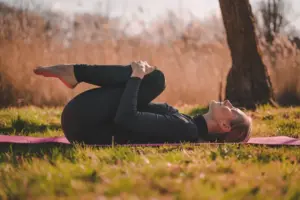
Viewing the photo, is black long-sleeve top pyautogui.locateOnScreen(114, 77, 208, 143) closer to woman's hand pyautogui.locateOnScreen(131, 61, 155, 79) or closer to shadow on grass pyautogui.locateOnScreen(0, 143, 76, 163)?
woman's hand pyautogui.locateOnScreen(131, 61, 155, 79)

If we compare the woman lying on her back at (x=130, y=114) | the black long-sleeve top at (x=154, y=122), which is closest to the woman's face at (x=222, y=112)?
the woman lying on her back at (x=130, y=114)

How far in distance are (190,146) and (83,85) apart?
169 inches

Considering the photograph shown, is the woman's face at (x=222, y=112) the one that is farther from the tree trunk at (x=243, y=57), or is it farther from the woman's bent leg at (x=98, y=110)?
the tree trunk at (x=243, y=57)

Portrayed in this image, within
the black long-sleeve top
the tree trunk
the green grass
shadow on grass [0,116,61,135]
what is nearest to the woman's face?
the black long-sleeve top

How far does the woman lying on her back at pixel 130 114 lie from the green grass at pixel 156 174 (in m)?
0.19

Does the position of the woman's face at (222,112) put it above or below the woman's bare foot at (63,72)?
below

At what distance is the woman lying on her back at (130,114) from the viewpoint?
3.38 metres

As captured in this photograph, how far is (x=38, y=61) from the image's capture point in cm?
728

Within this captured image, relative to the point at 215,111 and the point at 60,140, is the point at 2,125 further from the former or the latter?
the point at 215,111

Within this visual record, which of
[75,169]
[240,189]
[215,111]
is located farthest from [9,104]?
[240,189]

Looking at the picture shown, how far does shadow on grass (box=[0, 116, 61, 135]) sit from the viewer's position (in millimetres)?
4859

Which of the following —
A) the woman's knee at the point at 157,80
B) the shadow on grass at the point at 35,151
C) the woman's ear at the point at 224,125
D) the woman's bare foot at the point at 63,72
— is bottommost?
the shadow on grass at the point at 35,151

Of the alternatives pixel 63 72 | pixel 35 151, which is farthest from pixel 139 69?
pixel 35 151

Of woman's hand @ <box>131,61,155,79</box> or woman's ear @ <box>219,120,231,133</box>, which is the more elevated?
woman's hand @ <box>131,61,155,79</box>
